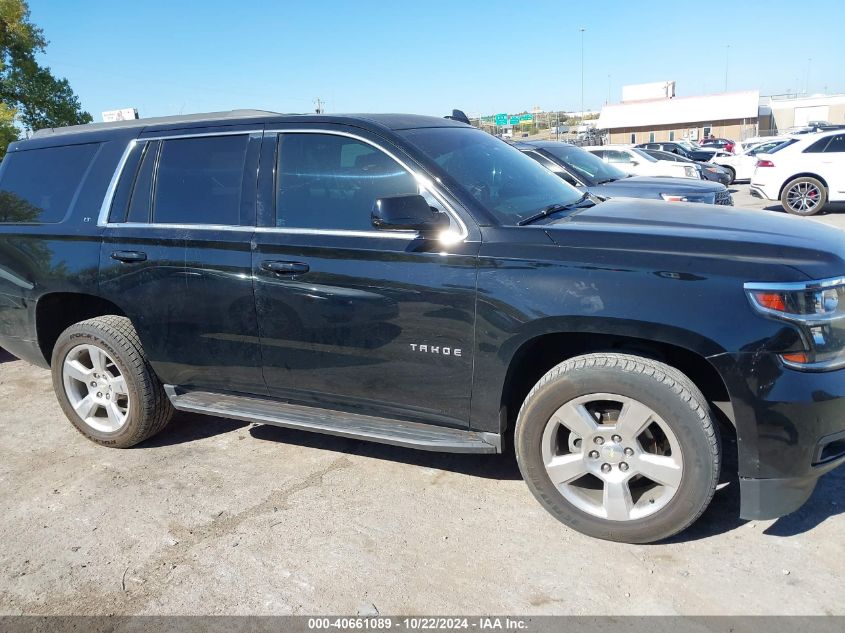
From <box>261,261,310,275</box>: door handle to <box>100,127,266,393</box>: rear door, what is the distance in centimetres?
15

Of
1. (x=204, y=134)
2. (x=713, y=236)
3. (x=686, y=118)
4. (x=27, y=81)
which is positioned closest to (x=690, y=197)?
(x=713, y=236)

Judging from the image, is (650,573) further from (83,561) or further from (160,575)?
(83,561)

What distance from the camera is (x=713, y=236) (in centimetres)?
289

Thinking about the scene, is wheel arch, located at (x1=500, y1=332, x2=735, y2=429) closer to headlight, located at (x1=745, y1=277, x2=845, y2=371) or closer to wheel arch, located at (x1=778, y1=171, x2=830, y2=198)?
headlight, located at (x1=745, y1=277, x2=845, y2=371)

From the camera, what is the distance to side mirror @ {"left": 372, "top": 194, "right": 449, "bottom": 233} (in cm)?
306

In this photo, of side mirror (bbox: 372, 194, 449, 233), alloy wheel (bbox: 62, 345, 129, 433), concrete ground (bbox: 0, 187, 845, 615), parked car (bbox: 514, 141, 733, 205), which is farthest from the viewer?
parked car (bbox: 514, 141, 733, 205)

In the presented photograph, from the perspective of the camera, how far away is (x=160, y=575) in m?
2.96

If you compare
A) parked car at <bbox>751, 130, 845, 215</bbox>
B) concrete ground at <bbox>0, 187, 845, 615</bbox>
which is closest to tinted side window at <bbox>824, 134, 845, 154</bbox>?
parked car at <bbox>751, 130, 845, 215</bbox>

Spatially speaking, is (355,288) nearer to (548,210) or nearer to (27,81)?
(548,210)

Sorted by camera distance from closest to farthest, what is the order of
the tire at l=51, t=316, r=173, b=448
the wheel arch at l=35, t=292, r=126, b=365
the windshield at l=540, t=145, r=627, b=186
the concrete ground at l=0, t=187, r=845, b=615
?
the concrete ground at l=0, t=187, r=845, b=615, the tire at l=51, t=316, r=173, b=448, the wheel arch at l=35, t=292, r=126, b=365, the windshield at l=540, t=145, r=627, b=186

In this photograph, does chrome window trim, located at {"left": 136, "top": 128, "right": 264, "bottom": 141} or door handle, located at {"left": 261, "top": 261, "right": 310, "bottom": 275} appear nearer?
door handle, located at {"left": 261, "top": 261, "right": 310, "bottom": 275}

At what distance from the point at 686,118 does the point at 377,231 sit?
70.3m

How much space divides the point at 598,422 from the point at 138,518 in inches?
93.6

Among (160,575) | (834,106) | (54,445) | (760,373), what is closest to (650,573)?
(760,373)
